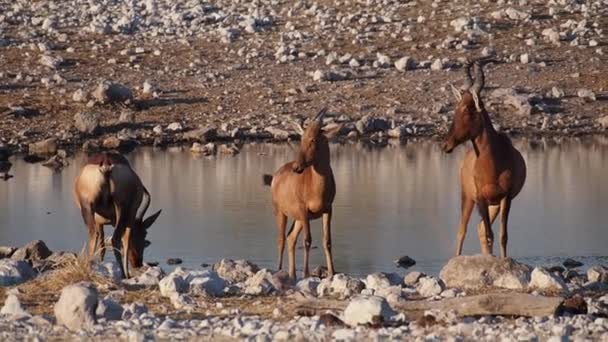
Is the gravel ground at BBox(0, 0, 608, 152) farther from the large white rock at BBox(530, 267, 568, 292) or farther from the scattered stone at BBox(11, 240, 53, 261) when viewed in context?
the large white rock at BBox(530, 267, 568, 292)

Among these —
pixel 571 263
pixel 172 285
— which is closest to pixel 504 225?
pixel 571 263

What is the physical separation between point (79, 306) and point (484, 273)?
3.46 metres

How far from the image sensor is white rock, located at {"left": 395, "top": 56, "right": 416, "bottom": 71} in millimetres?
31250

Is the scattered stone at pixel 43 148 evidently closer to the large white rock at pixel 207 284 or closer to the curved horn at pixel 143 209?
the curved horn at pixel 143 209

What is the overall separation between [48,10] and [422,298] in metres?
26.1

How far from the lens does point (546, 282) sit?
11930mm

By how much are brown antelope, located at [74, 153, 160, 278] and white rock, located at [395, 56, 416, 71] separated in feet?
52.7

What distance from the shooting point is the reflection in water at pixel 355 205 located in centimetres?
1733

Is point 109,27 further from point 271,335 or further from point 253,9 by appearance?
point 271,335

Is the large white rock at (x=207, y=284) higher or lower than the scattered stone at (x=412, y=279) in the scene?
higher

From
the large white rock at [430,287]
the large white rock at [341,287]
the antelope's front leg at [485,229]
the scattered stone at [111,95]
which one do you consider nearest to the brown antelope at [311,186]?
the antelope's front leg at [485,229]

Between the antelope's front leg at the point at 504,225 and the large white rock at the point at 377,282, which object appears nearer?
the large white rock at the point at 377,282

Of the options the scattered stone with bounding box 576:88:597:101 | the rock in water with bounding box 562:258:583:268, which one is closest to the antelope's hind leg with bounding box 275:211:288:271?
the rock in water with bounding box 562:258:583:268

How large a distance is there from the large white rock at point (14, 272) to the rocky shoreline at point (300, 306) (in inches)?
0.4
